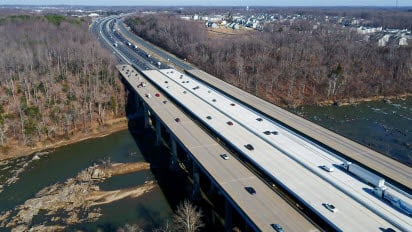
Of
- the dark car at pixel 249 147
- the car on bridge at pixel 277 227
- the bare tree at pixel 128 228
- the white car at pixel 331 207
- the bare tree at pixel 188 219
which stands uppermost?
the dark car at pixel 249 147

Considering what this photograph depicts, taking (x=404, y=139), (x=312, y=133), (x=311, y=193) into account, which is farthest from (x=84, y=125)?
(x=404, y=139)

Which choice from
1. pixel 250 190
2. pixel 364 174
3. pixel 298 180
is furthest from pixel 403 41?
pixel 250 190

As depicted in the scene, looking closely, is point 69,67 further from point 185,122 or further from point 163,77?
point 185,122

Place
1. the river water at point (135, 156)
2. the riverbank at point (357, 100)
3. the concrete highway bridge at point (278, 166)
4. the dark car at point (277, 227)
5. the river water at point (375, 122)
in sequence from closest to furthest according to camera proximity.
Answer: the dark car at point (277, 227) < the concrete highway bridge at point (278, 166) < the river water at point (135, 156) < the river water at point (375, 122) < the riverbank at point (357, 100)

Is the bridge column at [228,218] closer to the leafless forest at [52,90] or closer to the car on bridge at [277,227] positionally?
the car on bridge at [277,227]

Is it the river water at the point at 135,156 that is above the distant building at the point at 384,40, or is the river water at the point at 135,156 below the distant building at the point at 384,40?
below

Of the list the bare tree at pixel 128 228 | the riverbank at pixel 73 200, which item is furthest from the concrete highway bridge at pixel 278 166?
the riverbank at pixel 73 200
